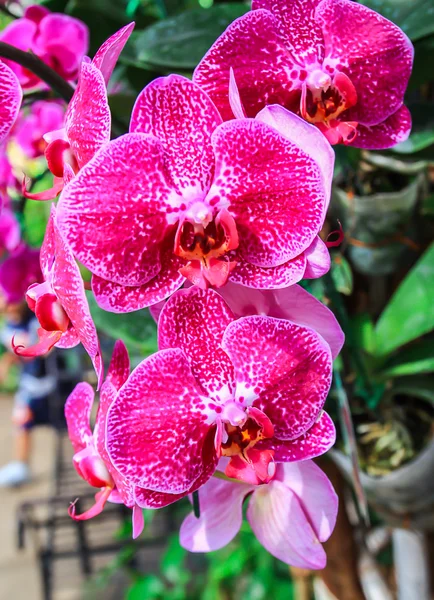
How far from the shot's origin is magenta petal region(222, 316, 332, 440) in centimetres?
28

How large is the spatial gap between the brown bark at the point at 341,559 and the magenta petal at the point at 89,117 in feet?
1.62

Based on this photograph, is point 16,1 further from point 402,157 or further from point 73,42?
point 402,157

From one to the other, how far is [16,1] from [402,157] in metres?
0.37

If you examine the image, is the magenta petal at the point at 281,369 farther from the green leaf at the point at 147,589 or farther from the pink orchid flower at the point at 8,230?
the green leaf at the point at 147,589

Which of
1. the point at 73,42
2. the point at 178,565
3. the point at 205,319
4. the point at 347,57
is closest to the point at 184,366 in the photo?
the point at 205,319

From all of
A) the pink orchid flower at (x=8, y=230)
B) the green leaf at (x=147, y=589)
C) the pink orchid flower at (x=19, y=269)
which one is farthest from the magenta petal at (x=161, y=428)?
the green leaf at (x=147, y=589)

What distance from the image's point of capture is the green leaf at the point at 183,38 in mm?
462

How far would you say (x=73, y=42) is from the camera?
49 cm

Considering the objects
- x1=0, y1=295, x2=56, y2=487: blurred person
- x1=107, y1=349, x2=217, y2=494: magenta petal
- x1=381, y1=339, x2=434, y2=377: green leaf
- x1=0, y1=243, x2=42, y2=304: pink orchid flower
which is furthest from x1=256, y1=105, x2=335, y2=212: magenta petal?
x1=0, y1=295, x2=56, y2=487: blurred person

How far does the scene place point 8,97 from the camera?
0.96ft

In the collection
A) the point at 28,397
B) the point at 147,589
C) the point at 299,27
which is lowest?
the point at 28,397

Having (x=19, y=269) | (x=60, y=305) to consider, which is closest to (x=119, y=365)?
(x=60, y=305)

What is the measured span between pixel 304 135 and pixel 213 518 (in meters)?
0.21

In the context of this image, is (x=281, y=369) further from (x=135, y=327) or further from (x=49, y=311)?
(x=135, y=327)
